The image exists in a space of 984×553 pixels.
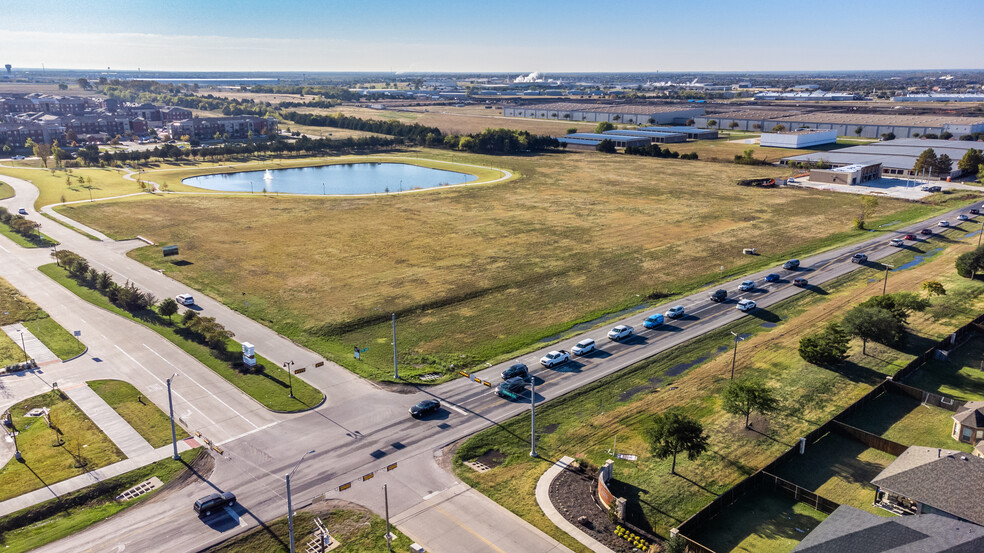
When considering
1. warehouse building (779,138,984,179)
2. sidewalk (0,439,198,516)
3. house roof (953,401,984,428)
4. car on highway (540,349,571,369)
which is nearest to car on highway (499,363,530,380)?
car on highway (540,349,571,369)

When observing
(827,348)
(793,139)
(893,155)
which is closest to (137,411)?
(827,348)

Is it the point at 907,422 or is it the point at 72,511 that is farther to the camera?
the point at 907,422

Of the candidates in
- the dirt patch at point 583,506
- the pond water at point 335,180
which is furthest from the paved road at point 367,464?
the pond water at point 335,180

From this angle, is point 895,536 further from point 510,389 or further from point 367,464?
point 367,464

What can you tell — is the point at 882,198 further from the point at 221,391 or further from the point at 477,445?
the point at 221,391

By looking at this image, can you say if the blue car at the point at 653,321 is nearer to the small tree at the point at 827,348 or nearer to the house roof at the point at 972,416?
the small tree at the point at 827,348

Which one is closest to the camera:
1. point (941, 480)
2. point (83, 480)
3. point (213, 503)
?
point (941, 480)
